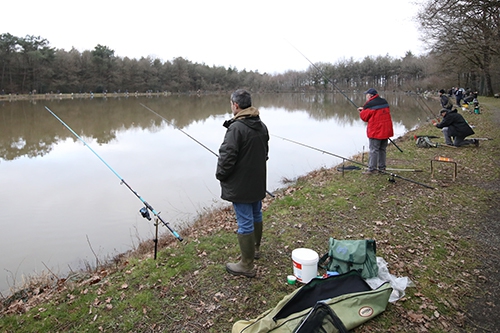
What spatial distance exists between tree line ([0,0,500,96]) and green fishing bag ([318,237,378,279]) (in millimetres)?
8041

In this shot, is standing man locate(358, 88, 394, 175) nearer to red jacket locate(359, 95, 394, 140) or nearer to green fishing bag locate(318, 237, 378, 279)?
red jacket locate(359, 95, 394, 140)

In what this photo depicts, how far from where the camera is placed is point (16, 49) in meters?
50.0

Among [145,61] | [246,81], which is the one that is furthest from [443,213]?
[246,81]

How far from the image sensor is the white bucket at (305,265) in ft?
11.2

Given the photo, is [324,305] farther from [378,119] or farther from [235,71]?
[235,71]

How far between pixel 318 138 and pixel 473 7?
8372 mm

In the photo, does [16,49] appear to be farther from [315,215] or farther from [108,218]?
[315,215]

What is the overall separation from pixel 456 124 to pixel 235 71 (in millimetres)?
90470

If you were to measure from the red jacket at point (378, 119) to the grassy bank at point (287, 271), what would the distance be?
41.6 inches

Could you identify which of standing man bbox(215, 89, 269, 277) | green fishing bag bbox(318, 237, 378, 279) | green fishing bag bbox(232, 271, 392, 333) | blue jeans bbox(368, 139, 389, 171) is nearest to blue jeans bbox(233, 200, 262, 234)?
standing man bbox(215, 89, 269, 277)

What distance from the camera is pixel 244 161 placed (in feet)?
10.6

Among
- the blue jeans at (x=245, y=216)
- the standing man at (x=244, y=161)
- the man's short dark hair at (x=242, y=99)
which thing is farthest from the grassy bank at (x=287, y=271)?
the man's short dark hair at (x=242, y=99)

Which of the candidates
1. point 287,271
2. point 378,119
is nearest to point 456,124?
point 378,119

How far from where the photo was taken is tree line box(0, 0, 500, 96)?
1769 centimetres
